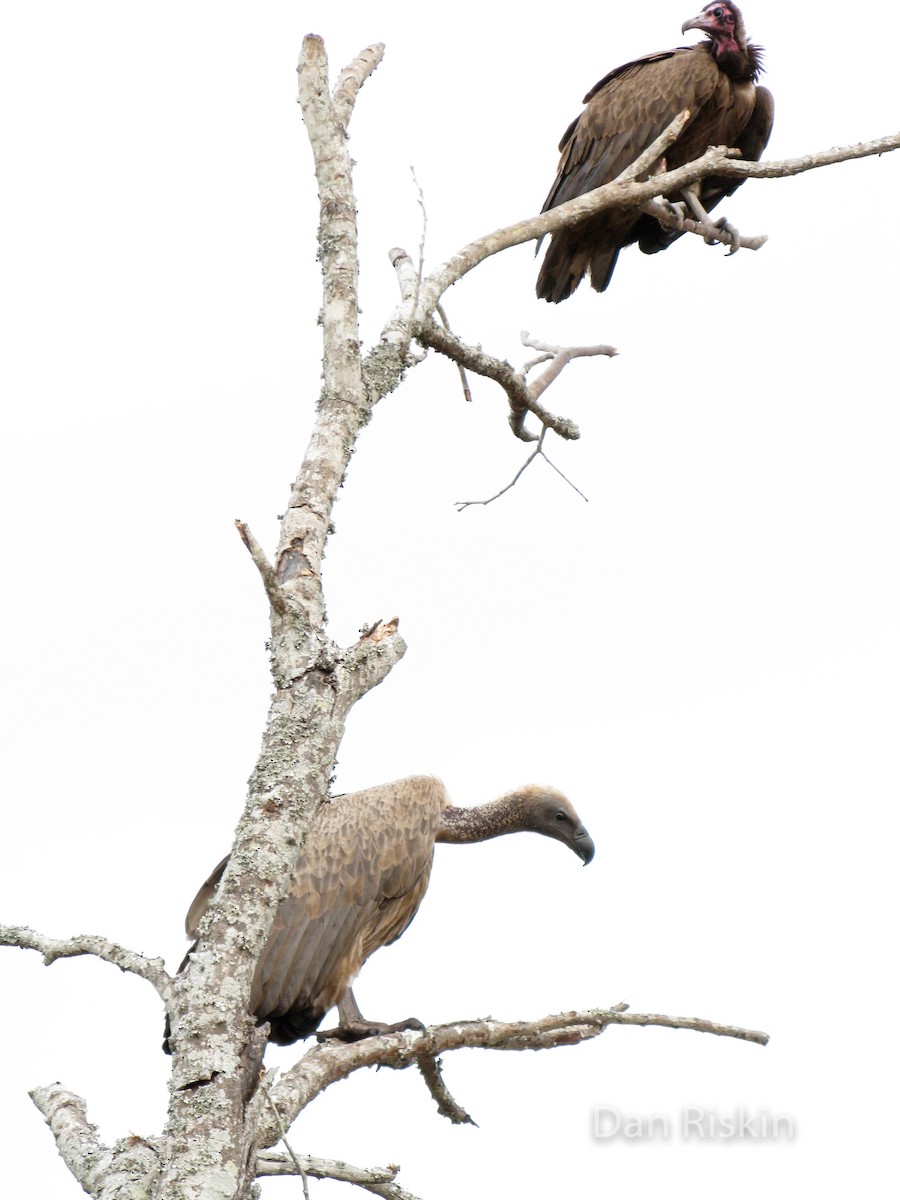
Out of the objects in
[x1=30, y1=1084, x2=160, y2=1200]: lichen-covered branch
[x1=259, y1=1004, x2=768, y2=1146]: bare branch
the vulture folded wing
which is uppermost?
the vulture folded wing

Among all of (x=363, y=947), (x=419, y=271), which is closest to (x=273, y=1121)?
(x=363, y=947)

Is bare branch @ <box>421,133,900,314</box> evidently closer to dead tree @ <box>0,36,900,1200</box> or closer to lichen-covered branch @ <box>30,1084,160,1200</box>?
dead tree @ <box>0,36,900,1200</box>

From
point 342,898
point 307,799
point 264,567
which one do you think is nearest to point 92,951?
point 307,799

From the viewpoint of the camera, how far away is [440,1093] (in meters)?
5.43

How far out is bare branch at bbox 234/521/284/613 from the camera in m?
4.00

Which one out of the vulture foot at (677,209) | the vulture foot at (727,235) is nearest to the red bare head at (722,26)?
the vulture foot at (677,209)

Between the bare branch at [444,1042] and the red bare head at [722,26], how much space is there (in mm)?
6610

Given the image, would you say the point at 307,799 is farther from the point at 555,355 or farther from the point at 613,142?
the point at 613,142

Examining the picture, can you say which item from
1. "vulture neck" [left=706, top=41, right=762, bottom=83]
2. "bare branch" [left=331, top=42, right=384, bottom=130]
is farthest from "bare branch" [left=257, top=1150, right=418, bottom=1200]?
"vulture neck" [left=706, top=41, right=762, bottom=83]

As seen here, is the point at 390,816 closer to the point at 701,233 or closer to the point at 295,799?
the point at 295,799

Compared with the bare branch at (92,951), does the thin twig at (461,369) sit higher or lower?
higher

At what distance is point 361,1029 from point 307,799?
7.18 feet

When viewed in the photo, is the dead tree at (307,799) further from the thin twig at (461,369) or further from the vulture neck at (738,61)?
the vulture neck at (738,61)

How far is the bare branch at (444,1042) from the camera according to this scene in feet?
15.1
